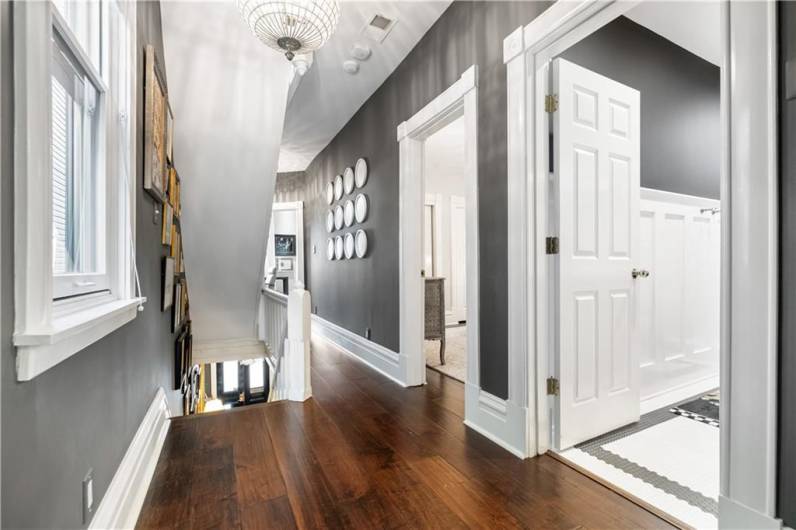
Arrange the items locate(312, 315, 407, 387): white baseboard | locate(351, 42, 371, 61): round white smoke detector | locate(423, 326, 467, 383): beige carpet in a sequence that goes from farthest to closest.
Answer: locate(423, 326, 467, 383): beige carpet, locate(312, 315, 407, 387): white baseboard, locate(351, 42, 371, 61): round white smoke detector

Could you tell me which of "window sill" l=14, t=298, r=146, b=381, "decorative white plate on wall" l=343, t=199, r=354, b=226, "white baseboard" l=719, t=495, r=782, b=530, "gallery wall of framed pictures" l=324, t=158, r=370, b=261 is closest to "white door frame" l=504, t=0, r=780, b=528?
Answer: "white baseboard" l=719, t=495, r=782, b=530

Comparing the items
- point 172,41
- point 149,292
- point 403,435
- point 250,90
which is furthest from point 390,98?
point 403,435

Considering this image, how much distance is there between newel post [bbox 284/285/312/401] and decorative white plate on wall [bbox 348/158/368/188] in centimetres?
166

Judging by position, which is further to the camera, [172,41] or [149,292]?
[172,41]

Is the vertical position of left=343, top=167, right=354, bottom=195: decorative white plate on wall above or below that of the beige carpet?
above

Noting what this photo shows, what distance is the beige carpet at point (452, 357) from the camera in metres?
3.59

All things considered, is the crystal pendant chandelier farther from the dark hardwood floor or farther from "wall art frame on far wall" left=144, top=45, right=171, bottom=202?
the dark hardwood floor

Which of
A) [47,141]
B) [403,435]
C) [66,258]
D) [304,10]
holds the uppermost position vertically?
[304,10]

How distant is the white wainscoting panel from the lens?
8.53 feet

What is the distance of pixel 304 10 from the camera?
1731mm

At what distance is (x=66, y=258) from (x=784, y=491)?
2.26m

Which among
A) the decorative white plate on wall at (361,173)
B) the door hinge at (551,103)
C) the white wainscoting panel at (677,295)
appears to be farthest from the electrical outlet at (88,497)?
the decorative white plate on wall at (361,173)

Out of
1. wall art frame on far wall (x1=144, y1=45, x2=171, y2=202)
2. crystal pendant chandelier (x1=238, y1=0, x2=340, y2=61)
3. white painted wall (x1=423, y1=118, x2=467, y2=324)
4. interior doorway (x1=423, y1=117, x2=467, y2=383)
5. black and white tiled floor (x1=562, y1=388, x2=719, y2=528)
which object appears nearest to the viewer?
black and white tiled floor (x1=562, y1=388, x2=719, y2=528)

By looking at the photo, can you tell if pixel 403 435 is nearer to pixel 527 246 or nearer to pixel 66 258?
pixel 527 246
